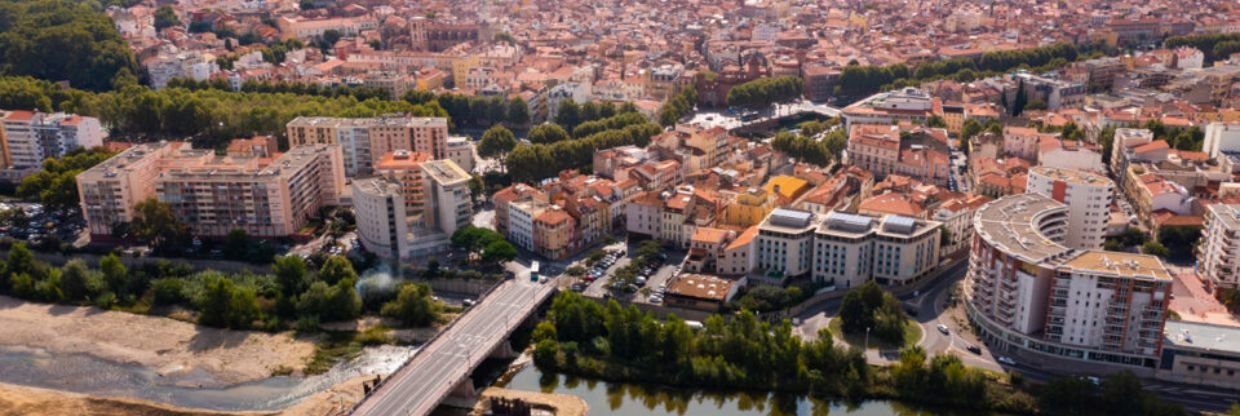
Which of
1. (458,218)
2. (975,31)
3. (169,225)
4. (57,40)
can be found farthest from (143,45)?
(975,31)

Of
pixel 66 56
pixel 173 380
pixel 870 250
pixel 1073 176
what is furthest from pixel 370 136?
pixel 66 56

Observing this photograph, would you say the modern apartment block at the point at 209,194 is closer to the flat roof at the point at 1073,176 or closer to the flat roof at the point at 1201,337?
the flat roof at the point at 1073,176

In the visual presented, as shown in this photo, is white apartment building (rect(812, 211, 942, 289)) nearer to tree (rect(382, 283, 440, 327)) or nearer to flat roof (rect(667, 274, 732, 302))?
flat roof (rect(667, 274, 732, 302))

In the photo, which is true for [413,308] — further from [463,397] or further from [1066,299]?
[1066,299]

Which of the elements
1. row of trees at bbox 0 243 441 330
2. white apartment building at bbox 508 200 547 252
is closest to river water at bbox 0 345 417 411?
row of trees at bbox 0 243 441 330

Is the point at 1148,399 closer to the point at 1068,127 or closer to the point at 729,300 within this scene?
the point at 729,300

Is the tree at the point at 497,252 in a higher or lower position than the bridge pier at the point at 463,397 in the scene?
higher

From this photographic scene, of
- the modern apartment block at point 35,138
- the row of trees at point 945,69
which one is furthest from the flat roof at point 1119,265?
the modern apartment block at point 35,138
